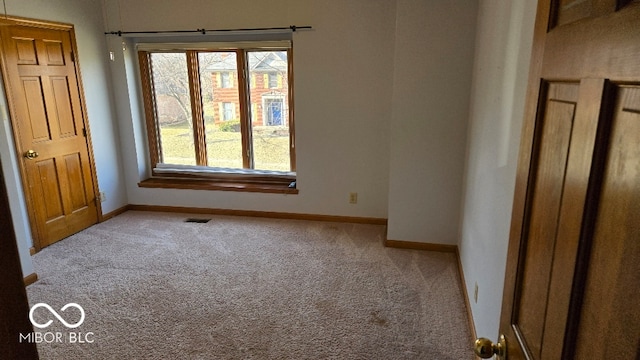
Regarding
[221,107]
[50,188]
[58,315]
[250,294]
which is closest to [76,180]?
[50,188]

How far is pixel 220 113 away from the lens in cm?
431

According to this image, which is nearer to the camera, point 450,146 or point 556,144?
point 556,144

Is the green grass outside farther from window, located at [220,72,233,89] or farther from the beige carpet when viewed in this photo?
the beige carpet

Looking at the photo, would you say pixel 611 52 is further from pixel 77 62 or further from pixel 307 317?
pixel 77 62

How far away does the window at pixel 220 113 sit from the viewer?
4117 millimetres

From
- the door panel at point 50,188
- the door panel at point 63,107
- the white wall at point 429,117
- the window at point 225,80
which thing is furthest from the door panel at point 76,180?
the white wall at point 429,117

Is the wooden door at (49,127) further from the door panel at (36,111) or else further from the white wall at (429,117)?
the white wall at (429,117)

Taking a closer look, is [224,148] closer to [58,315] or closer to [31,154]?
[31,154]

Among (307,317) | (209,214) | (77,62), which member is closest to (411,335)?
(307,317)

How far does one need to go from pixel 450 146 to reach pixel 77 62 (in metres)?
3.63

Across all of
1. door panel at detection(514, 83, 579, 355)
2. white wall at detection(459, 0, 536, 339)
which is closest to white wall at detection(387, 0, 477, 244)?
white wall at detection(459, 0, 536, 339)

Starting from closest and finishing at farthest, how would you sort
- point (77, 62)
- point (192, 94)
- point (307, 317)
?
point (307, 317)
point (77, 62)
point (192, 94)

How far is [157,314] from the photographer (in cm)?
250

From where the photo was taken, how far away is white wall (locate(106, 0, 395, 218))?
3648mm
